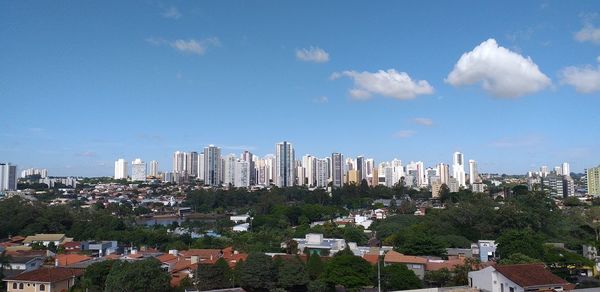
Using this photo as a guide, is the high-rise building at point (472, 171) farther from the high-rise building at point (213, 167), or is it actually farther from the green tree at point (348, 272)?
the green tree at point (348, 272)

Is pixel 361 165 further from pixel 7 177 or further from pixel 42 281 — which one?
pixel 42 281

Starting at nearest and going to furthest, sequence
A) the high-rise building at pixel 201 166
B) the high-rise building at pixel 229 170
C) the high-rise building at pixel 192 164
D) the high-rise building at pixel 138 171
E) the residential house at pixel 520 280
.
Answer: the residential house at pixel 520 280 < the high-rise building at pixel 229 170 < the high-rise building at pixel 201 166 < the high-rise building at pixel 192 164 < the high-rise building at pixel 138 171

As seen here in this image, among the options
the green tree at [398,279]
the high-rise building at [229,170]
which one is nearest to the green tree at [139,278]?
the green tree at [398,279]

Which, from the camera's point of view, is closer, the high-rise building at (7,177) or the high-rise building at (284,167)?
the high-rise building at (7,177)

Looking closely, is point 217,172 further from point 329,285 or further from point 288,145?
point 329,285

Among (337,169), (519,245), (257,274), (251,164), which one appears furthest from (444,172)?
(257,274)

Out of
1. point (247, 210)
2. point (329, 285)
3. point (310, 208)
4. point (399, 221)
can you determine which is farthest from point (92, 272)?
point (247, 210)
